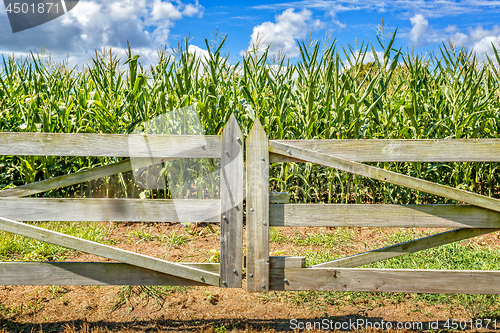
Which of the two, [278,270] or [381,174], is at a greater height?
[381,174]

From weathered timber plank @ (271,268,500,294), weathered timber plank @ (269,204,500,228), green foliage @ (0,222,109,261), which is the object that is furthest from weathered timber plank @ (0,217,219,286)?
green foliage @ (0,222,109,261)

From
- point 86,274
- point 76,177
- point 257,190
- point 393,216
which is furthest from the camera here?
point 76,177

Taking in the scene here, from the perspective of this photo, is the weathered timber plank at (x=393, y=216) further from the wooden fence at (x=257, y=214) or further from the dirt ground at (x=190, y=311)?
the dirt ground at (x=190, y=311)

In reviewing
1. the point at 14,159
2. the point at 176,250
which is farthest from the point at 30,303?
the point at 14,159

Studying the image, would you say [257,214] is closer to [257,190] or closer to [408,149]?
[257,190]

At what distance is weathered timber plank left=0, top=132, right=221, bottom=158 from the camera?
2396 millimetres

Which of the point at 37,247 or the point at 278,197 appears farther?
the point at 37,247

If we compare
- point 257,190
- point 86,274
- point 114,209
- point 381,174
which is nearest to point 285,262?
point 257,190

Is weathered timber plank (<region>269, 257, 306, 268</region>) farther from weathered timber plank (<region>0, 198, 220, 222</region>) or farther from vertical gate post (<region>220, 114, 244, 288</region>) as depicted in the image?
weathered timber plank (<region>0, 198, 220, 222</region>)

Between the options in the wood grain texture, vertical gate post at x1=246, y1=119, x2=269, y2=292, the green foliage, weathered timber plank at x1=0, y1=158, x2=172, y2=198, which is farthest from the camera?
the green foliage

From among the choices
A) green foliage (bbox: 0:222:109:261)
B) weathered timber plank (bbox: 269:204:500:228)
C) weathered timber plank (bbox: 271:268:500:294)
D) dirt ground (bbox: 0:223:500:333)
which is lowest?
dirt ground (bbox: 0:223:500:333)

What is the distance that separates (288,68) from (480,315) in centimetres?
383

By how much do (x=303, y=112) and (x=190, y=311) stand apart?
9.90ft

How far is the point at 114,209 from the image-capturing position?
2.47 metres
